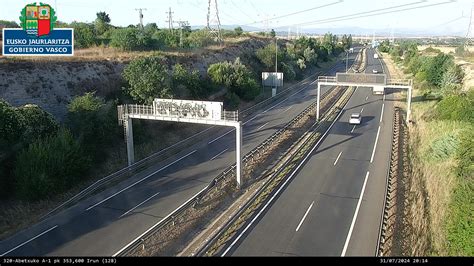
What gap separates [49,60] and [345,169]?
35.3 m

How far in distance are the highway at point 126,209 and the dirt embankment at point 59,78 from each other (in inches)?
538

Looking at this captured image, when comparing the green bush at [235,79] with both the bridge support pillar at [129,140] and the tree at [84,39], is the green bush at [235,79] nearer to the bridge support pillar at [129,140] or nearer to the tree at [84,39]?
the tree at [84,39]

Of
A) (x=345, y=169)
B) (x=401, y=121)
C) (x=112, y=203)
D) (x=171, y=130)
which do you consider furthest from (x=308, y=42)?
(x=112, y=203)

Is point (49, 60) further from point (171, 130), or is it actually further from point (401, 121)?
point (401, 121)

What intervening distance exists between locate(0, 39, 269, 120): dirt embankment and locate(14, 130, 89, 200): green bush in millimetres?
10310

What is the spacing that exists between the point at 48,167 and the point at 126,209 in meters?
7.01

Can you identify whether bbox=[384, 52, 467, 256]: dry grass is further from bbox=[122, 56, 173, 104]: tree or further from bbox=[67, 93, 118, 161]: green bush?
bbox=[122, 56, 173, 104]: tree

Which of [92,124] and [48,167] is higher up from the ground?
[92,124]

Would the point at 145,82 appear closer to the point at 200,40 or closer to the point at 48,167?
the point at 48,167

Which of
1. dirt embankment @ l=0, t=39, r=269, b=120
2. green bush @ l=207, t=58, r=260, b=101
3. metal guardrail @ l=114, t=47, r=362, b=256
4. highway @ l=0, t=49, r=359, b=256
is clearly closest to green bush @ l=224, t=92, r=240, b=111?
green bush @ l=207, t=58, r=260, b=101

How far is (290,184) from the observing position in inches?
1217

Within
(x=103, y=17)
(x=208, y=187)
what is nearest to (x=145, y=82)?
(x=208, y=187)

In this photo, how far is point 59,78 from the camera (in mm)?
43219

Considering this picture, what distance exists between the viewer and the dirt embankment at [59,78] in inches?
1524
